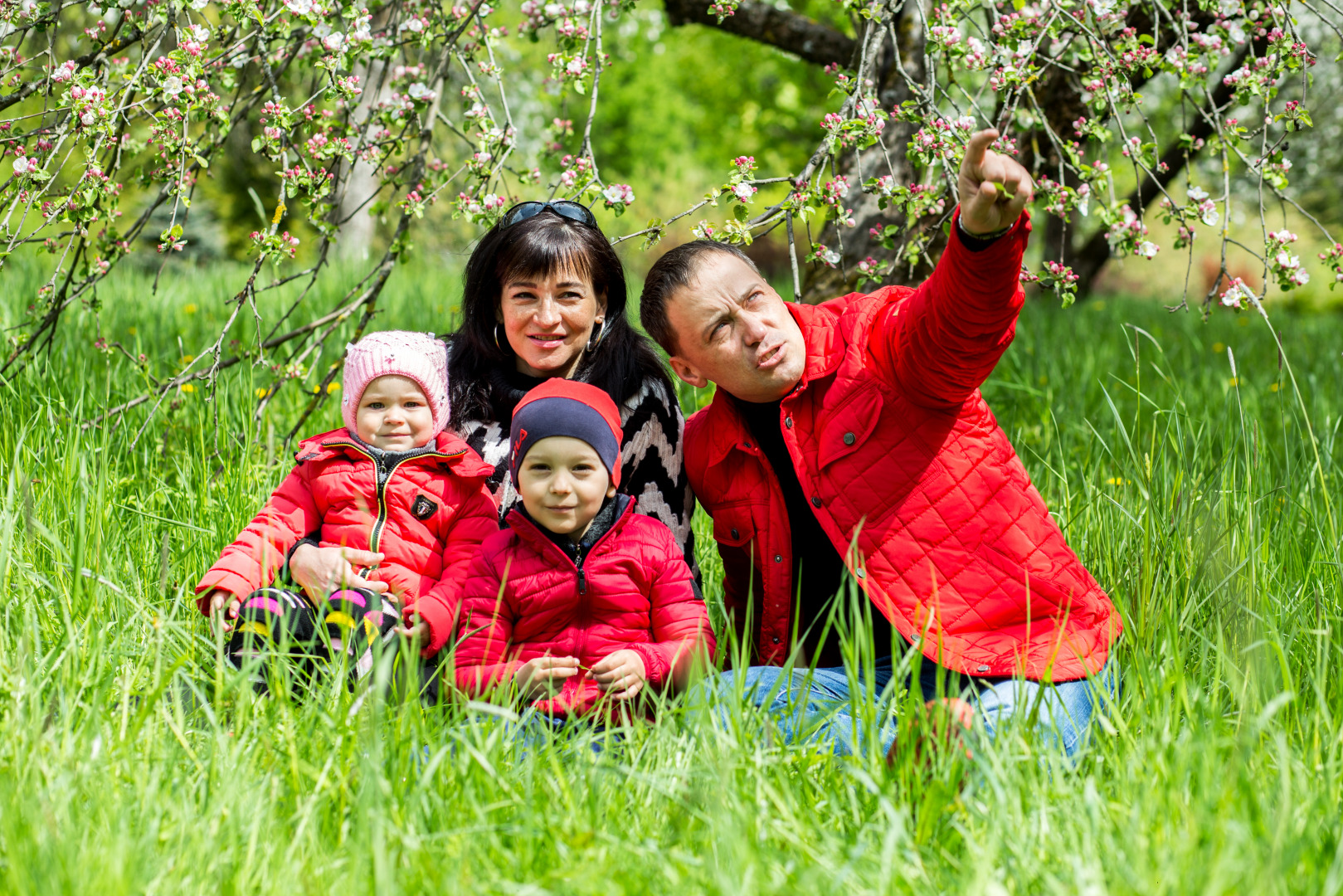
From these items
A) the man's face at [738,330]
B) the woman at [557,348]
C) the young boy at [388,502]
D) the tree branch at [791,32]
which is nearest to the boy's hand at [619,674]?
the young boy at [388,502]

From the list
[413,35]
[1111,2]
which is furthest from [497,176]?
[1111,2]

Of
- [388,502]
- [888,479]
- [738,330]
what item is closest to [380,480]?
[388,502]

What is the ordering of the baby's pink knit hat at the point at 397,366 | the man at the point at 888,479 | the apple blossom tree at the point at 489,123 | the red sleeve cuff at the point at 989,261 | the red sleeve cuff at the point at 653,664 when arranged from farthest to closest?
1. the apple blossom tree at the point at 489,123
2. the baby's pink knit hat at the point at 397,366
3. the red sleeve cuff at the point at 653,664
4. the man at the point at 888,479
5. the red sleeve cuff at the point at 989,261

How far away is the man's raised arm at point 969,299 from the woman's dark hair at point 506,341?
2.19 feet

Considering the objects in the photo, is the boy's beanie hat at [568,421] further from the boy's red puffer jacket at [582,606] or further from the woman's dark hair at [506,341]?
the woman's dark hair at [506,341]

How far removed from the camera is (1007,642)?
1.91 meters

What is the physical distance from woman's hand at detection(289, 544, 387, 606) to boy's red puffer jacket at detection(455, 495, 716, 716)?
0.20m

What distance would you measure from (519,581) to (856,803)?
2.75 feet

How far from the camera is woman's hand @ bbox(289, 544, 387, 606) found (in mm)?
2049

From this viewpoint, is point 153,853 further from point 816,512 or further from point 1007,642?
point 1007,642

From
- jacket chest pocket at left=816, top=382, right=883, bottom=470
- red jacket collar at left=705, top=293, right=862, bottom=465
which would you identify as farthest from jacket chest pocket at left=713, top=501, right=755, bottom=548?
jacket chest pocket at left=816, top=382, right=883, bottom=470

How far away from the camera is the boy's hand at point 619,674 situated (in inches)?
74.2

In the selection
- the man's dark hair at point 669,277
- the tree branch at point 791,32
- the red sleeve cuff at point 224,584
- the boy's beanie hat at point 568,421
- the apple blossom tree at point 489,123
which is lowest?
the red sleeve cuff at point 224,584

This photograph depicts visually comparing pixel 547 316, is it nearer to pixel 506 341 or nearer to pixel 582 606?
pixel 506 341
